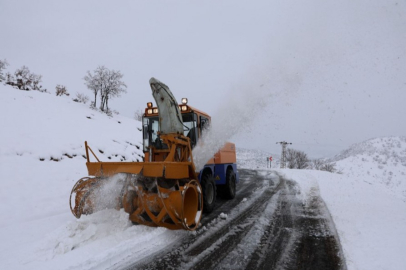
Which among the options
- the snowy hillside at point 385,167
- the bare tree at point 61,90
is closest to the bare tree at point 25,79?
the bare tree at point 61,90

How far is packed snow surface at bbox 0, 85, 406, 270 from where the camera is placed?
347 cm

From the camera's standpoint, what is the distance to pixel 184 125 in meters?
6.07

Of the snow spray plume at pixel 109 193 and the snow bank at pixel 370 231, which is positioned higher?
the snow spray plume at pixel 109 193

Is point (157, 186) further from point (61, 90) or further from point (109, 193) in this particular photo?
point (61, 90)

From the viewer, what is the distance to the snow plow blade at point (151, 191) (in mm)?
4242

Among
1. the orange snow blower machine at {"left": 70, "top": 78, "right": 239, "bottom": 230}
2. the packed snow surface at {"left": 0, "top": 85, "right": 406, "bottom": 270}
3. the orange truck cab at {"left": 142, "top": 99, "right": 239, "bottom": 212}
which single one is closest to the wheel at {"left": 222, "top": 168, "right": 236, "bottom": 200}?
the packed snow surface at {"left": 0, "top": 85, "right": 406, "bottom": 270}

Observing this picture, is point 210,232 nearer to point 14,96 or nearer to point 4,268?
point 4,268

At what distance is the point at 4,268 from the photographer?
324 cm

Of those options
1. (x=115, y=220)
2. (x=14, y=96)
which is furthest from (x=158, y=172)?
(x=14, y=96)

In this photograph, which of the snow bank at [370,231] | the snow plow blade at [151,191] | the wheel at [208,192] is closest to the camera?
the snow bank at [370,231]

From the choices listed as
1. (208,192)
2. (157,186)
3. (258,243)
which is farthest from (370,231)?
(157,186)

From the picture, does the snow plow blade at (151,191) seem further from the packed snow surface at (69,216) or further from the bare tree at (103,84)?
the bare tree at (103,84)

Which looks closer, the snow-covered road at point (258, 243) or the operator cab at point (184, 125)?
the snow-covered road at point (258, 243)

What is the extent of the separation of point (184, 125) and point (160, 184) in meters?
1.87
